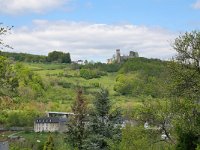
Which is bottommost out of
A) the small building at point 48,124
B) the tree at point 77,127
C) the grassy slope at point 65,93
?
the small building at point 48,124

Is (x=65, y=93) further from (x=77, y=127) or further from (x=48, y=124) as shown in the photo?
(x=77, y=127)

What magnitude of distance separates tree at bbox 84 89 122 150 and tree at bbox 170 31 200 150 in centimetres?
1041

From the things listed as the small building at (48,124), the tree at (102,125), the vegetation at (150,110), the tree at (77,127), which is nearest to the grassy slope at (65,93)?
the small building at (48,124)

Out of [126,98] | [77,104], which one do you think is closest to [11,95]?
[77,104]

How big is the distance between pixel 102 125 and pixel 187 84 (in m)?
12.2

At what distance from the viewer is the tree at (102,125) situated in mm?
33000

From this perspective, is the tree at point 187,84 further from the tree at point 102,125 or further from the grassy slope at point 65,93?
the grassy slope at point 65,93

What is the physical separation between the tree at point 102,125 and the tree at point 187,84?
10405mm

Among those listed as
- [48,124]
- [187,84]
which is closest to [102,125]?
[187,84]

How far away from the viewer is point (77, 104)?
44438mm

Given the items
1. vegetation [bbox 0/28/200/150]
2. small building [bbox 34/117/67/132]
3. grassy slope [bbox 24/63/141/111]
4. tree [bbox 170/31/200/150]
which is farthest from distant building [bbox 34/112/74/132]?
tree [bbox 170/31/200/150]

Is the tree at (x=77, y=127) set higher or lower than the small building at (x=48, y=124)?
higher

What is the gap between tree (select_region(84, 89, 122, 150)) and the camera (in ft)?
108

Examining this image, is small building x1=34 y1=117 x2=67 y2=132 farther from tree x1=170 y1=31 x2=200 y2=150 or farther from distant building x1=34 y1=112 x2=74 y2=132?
tree x1=170 y1=31 x2=200 y2=150
